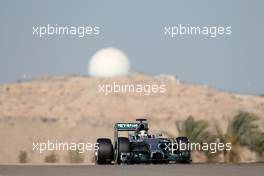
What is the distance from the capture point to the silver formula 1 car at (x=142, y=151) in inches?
1049

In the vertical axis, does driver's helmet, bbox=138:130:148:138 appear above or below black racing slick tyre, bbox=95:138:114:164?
above

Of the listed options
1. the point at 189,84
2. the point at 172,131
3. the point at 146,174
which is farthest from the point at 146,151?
the point at 189,84

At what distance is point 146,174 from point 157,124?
72.3 meters

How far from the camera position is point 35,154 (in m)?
71.2

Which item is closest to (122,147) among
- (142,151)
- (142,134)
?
(142,151)

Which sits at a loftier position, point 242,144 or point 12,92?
point 12,92

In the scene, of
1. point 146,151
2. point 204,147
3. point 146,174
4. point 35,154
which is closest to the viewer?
point 146,174

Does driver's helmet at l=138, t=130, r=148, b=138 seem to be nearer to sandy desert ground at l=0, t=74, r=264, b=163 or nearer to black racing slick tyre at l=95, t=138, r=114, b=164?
black racing slick tyre at l=95, t=138, r=114, b=164

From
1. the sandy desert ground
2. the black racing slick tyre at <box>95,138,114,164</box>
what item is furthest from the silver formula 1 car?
the sandy desert ground

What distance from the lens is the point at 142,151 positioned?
26828 mm

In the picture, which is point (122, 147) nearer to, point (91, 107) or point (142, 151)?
point (142, 151)

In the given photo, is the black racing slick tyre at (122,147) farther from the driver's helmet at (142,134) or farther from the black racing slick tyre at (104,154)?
the driver's helmet at (142,134)

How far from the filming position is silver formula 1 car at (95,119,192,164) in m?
26.7

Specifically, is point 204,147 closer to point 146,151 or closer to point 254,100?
point 146,151
